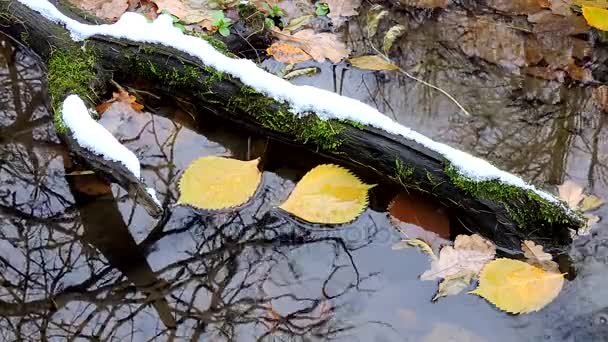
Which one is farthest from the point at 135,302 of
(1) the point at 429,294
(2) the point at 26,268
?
(1) the point at 429,294

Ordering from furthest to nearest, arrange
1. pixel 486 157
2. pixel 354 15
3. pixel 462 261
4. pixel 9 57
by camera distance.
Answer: pixel 354 15, pixel 9 57, pixel 486 157, pixel 462 261

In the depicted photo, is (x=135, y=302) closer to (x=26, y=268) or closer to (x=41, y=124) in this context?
(x=26, y=268)

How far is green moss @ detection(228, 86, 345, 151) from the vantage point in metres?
2.22

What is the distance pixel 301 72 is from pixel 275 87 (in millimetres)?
505

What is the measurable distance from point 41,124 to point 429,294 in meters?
1.67

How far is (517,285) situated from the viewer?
1975 millimetres

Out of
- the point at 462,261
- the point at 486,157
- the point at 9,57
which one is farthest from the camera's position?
the point at 9,57

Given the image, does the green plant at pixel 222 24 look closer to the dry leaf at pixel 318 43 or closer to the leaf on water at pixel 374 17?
the dry leaf at pixel 318 43

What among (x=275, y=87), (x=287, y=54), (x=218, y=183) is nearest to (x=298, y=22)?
(x=287, y=54)

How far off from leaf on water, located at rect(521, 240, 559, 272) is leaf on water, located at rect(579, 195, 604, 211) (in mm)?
278

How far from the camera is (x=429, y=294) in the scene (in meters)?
2.02

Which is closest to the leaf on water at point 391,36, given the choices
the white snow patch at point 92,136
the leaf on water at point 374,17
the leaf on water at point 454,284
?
the leaf on water at point 374,17

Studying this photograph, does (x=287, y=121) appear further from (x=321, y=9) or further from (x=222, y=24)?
(x=321, y=9)

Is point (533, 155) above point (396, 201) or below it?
below
